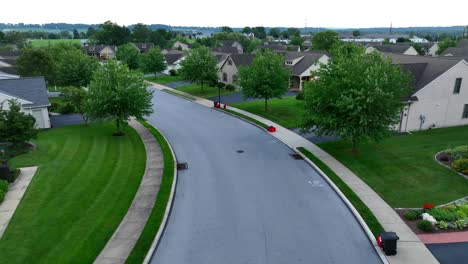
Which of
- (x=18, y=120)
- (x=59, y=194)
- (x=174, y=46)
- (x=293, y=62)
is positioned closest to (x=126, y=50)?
(x=293, y=62)

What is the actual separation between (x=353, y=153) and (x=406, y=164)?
3.92m

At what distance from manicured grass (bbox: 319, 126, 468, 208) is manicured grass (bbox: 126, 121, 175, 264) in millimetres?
12325

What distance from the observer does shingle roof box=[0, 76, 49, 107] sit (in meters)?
34.3

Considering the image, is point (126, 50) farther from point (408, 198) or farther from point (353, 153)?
point (408, 198)

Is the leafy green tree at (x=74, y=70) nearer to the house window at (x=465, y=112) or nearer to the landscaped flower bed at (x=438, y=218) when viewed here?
the landscaped flower bed at (x=438, y=218)

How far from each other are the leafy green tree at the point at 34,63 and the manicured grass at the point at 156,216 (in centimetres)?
3791

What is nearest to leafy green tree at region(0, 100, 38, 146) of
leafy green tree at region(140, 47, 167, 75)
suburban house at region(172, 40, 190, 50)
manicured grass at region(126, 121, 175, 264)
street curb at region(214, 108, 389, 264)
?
manicured grass at region(126, 121, 175, 264)

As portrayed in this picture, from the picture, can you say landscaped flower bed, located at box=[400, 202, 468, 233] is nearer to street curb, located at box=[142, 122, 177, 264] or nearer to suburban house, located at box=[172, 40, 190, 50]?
street curb, located at box=[142, 122, 177, 264]

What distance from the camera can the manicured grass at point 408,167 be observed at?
1956 centimetres

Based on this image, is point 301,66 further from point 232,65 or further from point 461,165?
point 461,165

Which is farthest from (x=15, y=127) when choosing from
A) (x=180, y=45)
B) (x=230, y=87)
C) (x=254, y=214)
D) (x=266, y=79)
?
(x=180, y=45)

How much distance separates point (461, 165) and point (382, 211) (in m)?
8.55

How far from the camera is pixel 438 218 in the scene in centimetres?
1655

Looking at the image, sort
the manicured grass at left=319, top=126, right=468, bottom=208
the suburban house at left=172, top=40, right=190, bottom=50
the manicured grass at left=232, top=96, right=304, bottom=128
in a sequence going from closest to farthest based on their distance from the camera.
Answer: the manicured grass at left=319, top=126, right=468, bottom=208, the manicured grass at left=232, top=96, right=304, bottom=128, the suburban house at left=172, top=40, right=190, bottom=50
